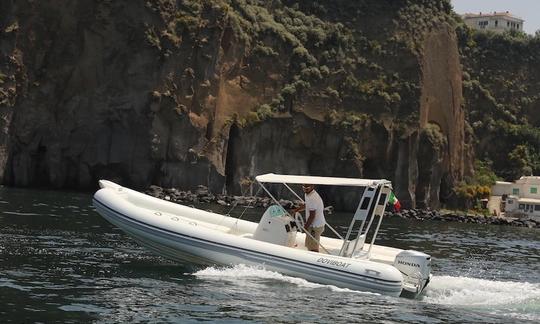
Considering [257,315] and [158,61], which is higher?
[158,61]

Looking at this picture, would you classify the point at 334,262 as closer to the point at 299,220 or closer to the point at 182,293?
the point at 299,220

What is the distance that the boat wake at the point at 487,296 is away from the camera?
18.5m

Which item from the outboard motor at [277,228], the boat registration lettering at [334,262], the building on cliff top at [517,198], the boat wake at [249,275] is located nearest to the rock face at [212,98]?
the building on cliff top at [517,198]

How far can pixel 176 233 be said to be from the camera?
818 inches

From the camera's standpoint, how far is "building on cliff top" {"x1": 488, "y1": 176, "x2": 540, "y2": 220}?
293ft

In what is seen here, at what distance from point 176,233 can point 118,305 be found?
17.1 ft

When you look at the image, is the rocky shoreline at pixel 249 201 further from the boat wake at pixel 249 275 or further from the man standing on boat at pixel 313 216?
the boat wake at pixel 249 275

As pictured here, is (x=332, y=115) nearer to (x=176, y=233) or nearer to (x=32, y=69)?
(x=32, y=69)

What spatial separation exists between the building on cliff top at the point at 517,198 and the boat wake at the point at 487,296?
226 ft

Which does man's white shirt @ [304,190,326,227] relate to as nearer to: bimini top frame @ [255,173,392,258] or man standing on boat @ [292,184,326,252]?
man standing on boat @ [292,184,326,252]

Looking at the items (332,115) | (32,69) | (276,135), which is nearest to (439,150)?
(332,115)

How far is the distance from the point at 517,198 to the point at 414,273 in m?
74.8

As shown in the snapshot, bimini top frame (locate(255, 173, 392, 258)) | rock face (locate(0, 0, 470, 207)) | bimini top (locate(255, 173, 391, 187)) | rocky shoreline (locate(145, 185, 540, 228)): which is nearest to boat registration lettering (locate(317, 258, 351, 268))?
bimini top frame (locate(255, 173, 392, 258))

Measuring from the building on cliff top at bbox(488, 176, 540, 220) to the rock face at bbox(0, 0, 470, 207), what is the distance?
7.22m
